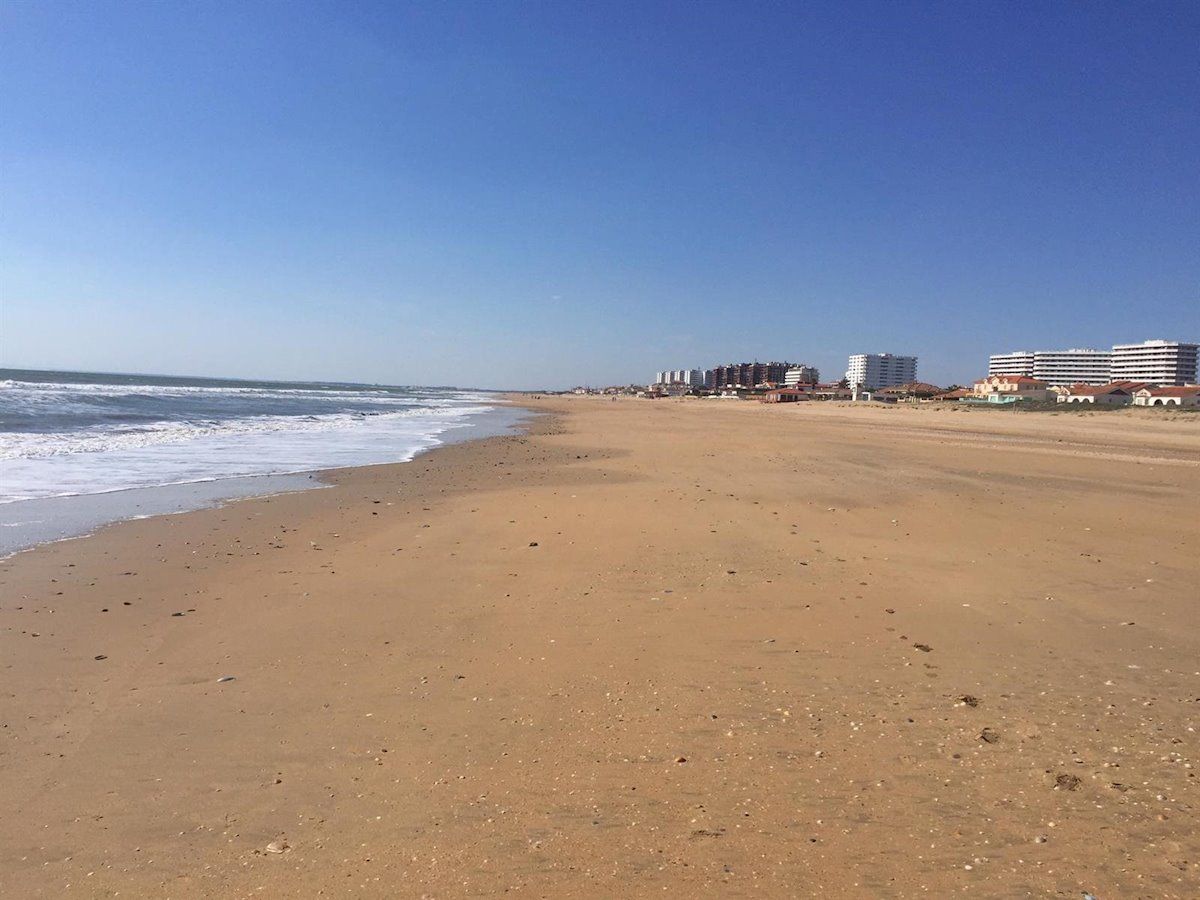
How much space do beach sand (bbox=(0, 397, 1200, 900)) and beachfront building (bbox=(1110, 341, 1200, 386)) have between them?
568 feet

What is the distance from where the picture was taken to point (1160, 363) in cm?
14900

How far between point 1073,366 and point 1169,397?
118497 millimetres

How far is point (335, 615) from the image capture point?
5.55m

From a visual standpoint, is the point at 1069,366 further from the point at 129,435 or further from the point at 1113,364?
the point at 129,435

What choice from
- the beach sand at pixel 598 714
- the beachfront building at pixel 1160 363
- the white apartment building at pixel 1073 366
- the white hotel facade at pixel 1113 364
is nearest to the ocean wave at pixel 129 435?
the beach sand at pixel 598 714

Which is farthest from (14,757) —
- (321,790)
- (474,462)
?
(474,462)

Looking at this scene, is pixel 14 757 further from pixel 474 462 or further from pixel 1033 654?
pixel 474 462

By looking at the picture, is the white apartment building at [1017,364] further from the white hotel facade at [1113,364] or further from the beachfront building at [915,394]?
the beachfront building at [915,394]

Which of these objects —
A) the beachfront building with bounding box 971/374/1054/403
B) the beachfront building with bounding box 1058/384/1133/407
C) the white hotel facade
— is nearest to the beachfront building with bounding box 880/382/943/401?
the beachfront building with bounding box 971/374/1054/403

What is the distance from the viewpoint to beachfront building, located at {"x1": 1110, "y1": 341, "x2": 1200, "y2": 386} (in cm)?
14562

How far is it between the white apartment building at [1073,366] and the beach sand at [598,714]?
19369cm

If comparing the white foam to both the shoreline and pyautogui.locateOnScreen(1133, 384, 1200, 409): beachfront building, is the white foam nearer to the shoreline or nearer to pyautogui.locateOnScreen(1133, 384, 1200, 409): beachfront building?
the shoreline

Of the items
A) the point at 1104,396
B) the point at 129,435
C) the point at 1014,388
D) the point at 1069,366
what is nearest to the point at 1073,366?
the point at 1069,366

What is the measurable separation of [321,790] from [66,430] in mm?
24401
